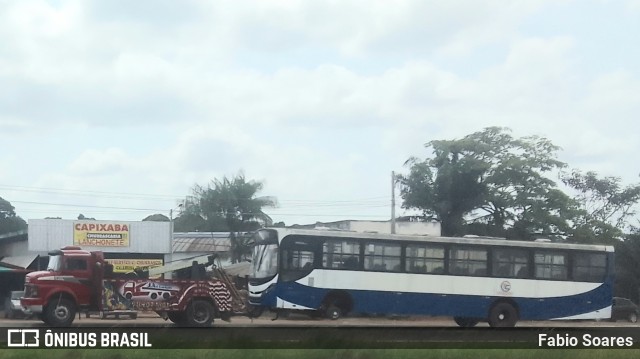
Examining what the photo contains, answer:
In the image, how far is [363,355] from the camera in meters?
17.7

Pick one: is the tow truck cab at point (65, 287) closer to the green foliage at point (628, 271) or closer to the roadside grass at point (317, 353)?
the roadside grass at point (317, 353)

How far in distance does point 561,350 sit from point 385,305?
984 centimetres

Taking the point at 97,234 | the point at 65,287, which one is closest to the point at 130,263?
the point at 97,234

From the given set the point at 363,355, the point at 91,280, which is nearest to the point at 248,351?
the point at 363,355

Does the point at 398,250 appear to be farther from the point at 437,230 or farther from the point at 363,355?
the point at 437,230

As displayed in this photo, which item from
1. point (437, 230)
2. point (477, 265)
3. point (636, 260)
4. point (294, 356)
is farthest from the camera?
point (437, 230)

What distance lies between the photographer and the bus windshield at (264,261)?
27734 mm

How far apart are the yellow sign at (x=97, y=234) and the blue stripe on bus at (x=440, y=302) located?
19426 millimetres

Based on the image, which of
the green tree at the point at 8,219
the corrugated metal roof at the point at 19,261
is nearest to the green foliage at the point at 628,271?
the corrugated metal roof at the point at 19,261

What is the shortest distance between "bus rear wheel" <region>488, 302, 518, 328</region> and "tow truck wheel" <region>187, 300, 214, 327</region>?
28.0 ft

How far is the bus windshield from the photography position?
27734 millimetres

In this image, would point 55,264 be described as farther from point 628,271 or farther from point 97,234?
point 628,271

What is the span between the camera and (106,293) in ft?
89.2

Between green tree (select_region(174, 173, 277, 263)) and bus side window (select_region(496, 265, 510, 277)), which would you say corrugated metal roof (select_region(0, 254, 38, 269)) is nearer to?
green tree (select_region(174, 173, 277, 263))
